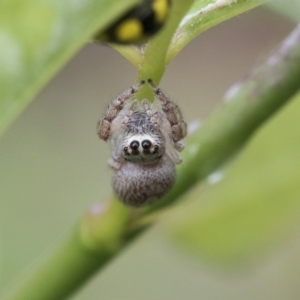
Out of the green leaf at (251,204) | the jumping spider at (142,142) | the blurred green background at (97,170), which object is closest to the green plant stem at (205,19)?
the jumping spider at (142,142)

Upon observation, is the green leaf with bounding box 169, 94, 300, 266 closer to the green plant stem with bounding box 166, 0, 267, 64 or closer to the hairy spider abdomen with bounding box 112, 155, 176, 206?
the hairy spider abdomen with bounding box 112, 155, 176, 206

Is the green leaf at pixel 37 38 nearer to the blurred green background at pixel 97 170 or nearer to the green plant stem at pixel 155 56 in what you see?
the green plant stem at pixel 155 56

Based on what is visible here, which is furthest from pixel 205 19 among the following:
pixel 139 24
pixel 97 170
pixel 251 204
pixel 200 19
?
pixel 97 170

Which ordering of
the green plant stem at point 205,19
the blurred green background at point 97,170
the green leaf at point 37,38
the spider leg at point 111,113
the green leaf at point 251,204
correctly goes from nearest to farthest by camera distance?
the green leaf at point 37,38, the green plant stem at point 205,19, the spider leg at point 111,113, the green leaf at point 251,204, the blurred green background at point 97,170

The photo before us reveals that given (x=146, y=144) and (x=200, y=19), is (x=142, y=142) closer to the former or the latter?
(x=146, y=144)

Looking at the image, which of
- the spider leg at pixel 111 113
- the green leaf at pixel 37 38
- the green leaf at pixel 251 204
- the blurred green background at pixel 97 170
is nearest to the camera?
the green leaf at pixel 37 38

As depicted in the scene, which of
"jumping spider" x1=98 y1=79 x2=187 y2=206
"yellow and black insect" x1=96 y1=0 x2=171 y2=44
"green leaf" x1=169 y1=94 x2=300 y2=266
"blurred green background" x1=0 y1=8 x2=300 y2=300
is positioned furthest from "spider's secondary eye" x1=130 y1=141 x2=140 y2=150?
"blurred green background" x1=0 y1=8 x2=300 y2=300

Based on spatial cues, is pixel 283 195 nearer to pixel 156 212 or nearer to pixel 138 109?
pixel 156 212
